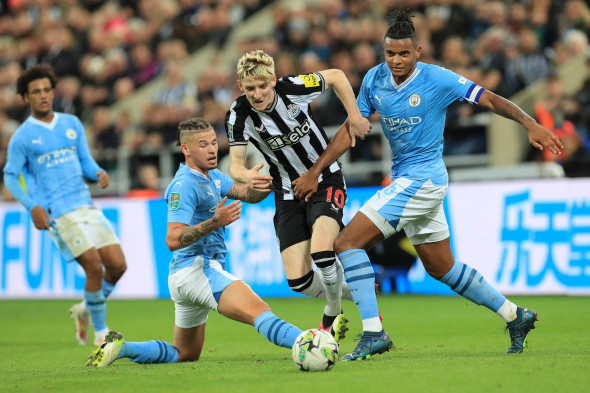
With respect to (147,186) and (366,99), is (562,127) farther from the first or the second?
(147,186)

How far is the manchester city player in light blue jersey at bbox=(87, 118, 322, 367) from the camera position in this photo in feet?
20.2

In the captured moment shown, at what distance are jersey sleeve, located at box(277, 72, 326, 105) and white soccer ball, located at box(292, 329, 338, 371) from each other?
227cm

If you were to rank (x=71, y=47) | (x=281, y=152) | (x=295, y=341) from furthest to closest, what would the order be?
A: (x=71, y=47) < (x=281, y=152) < (x=295, y=341)

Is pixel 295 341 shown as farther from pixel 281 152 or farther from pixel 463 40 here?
pixel 463 40

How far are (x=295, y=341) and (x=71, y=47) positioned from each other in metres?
16.4

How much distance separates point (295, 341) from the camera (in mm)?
5785

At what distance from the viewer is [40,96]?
9.26 meters

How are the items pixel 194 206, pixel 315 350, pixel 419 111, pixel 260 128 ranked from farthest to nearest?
pixel 260 128 < pixel 419 111 < pixel 194 206 < pixel 315 350

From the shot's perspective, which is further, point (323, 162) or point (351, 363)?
point (323, 162)

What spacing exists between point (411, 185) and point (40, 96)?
4.48m

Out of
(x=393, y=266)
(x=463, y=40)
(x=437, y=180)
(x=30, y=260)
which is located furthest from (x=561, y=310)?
(x=30, y=260)

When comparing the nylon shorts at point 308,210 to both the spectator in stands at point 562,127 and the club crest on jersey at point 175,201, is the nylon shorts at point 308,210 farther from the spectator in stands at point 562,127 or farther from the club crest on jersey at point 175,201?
the spectator in stands at point 562,127

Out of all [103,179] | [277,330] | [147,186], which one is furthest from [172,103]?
[277,330]

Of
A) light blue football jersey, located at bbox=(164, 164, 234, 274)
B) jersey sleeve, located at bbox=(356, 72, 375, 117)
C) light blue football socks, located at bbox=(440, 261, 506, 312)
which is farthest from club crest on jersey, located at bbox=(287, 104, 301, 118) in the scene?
light blue football socks, located at bbox=(440, 261, 506, 312)
